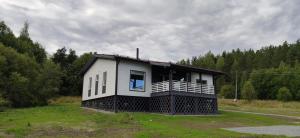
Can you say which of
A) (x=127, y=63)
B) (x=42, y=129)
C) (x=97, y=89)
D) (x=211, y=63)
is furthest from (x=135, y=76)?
(x=211, y=63)

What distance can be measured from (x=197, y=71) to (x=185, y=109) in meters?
4.49

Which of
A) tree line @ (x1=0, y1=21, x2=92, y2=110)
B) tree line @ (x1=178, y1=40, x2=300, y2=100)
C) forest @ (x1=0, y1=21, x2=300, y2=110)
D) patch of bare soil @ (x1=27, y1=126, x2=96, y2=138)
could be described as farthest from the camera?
tree line @ (x1=178, y1=40, x2=300, y2=100)

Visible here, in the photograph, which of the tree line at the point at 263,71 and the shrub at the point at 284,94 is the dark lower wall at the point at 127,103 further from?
the shrub at the point at 284,94

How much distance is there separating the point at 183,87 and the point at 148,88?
2.88 meters

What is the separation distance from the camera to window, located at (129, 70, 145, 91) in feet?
87.1

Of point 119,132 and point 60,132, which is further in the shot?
point 119,132

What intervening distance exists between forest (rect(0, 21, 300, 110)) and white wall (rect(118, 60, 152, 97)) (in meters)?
9.29

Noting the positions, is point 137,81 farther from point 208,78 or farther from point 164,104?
point 208,78

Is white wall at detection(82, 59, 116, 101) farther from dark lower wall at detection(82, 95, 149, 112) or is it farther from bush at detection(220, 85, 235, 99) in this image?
bush at detection(220, 85, 235, 99)

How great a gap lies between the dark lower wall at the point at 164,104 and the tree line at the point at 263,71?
46891 mm

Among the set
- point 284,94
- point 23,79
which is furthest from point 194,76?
point 284,94

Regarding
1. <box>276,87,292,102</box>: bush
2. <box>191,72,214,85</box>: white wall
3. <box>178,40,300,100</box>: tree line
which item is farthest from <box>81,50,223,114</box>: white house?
<box>276,87,292,102</box>: bush

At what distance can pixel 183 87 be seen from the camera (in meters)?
26.7

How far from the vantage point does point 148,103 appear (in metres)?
27.3
